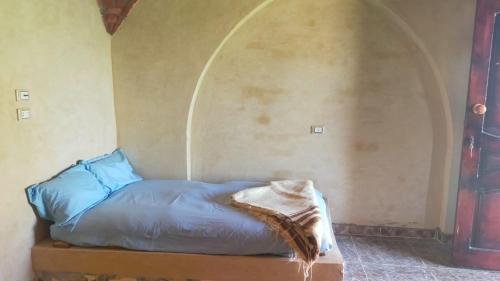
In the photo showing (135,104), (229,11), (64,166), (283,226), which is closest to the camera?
(283,226)

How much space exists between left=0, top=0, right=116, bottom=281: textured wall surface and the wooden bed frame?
19 cm

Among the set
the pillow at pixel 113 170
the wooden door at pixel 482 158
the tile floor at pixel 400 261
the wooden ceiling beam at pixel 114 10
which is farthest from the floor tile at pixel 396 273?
the wooden ceiling beam at pixel 114 10

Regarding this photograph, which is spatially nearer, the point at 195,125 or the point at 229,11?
the point at 229,11

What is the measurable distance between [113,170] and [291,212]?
5.42ft

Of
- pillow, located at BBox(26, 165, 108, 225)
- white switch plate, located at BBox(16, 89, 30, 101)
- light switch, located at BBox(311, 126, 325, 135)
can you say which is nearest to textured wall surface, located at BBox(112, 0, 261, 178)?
pillow, located at BBox(26, 165, 108, 225)

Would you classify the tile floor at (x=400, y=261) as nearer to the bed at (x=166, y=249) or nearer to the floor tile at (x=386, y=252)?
the floor tile at (x=386, y=252)

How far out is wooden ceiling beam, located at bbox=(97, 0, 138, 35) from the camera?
3117 millimetres

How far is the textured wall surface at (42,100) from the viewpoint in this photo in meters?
2.07

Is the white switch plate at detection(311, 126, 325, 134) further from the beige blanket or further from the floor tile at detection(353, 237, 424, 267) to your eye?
the floor tile at detection(353, 237, 424, 267)

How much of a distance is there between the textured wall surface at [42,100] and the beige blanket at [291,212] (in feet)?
4.61

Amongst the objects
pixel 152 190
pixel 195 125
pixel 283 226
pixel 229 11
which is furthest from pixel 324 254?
pixel 229 11

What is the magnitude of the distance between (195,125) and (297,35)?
1333mm

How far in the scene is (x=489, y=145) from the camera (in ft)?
8.71

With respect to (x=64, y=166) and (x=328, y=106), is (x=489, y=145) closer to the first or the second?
(x=328, y=106)
